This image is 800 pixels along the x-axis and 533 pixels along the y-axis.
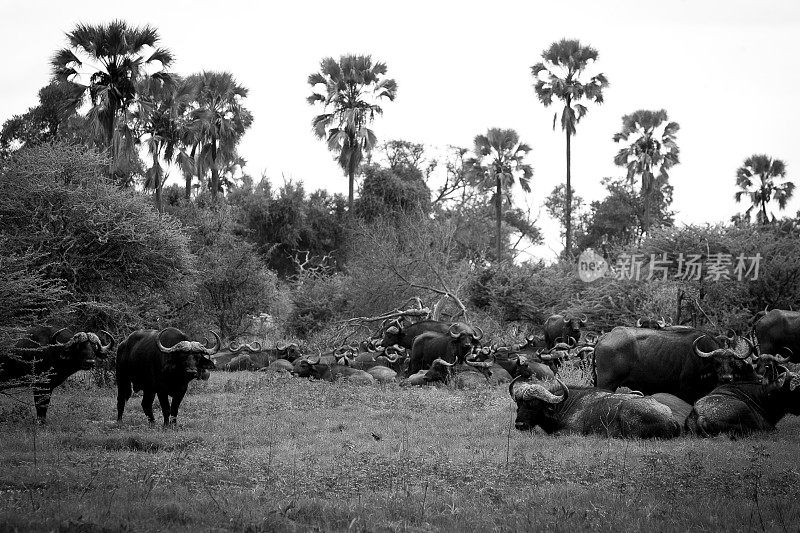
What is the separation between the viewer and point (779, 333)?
1978 cm

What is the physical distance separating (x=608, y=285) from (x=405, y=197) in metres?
19.2

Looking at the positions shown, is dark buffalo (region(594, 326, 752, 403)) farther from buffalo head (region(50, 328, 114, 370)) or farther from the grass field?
buffalo head (region(50, 328, 114, 370))

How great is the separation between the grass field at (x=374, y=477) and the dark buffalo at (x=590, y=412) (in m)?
0.41

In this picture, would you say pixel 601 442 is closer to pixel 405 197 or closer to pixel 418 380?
pixel 418 380

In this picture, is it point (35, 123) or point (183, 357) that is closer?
point (183, 357)

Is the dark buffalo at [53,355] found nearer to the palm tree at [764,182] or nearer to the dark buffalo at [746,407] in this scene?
the dark buffalo at [746,407]

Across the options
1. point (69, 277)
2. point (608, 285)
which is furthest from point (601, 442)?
point (608, 285)

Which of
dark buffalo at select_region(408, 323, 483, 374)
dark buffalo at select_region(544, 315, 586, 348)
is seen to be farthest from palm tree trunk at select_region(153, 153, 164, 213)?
dark buffalo at select_region(544, 315, 586, 348)

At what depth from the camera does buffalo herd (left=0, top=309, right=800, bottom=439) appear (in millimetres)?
11891

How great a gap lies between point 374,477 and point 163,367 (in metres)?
5.46

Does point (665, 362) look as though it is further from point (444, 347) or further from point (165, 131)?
point (165, 131)

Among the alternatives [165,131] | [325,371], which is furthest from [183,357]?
[165,131]

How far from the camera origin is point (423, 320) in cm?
2539

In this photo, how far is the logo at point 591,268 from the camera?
1296 inches
